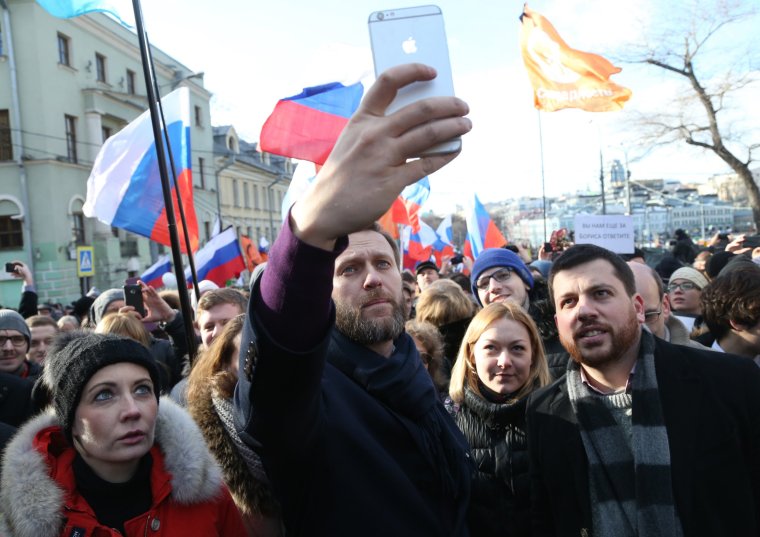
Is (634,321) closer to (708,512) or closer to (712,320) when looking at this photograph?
(708,512)

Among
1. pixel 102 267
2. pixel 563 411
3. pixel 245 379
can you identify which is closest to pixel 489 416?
pixel 563 411

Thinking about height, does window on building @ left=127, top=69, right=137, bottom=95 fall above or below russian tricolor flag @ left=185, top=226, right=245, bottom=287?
above

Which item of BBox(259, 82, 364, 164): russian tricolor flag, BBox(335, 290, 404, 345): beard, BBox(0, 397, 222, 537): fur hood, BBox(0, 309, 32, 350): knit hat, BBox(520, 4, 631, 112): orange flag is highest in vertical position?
BBox(520, 4, 631, 112): orange flag

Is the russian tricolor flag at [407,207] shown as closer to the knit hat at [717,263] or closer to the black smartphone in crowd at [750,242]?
the knit hat at [717,263]

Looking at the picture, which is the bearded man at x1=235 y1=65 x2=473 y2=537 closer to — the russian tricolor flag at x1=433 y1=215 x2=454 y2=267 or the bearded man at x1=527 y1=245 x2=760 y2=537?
the bearded man at x1=527 y1=245 x2=760 y2=537

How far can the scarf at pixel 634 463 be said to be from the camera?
2.07m

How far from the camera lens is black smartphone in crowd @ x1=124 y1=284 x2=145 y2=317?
4.79m

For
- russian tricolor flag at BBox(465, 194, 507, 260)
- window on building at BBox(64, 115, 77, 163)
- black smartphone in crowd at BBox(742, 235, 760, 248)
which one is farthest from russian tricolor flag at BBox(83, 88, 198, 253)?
window on building at BBox(64, 115, 77, 163)

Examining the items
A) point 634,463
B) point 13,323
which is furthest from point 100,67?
point 634,463

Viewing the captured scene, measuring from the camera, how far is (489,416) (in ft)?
9.46

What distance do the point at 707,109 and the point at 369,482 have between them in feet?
59.9

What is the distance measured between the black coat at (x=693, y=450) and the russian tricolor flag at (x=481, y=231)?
25.1 feet

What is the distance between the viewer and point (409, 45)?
121cm

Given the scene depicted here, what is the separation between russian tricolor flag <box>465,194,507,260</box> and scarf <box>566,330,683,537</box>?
25.3ft
